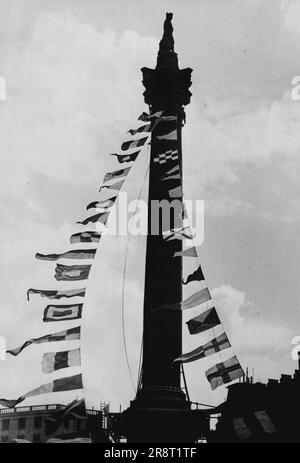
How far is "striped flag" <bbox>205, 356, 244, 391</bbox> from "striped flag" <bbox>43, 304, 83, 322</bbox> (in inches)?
237

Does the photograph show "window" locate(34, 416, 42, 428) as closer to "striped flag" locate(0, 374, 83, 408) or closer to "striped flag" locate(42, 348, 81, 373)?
"striped flag" locate(42, 348, 81, 373)

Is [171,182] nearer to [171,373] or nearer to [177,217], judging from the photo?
[177,217]

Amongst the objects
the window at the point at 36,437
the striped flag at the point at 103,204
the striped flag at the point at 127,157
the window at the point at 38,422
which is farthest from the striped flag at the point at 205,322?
the window at the point at 38,422

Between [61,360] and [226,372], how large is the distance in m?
6.70

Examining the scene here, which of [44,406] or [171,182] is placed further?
[44,406]

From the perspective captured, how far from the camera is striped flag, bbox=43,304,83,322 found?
28734mm

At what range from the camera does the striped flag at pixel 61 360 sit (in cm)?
2769

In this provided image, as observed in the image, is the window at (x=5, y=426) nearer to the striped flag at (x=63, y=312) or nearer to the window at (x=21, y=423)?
the window at (x=21, y=423)

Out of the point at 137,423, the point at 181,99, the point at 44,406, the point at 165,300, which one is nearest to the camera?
A: the point at 137,423

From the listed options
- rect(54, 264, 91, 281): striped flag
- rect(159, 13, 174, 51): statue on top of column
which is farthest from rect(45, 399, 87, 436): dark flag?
rect(159, 13, 174, 51): statue on top of column

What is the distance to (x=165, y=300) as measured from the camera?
4347 cm
